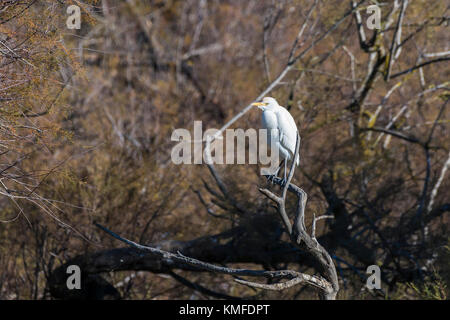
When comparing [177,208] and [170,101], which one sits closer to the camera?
[177,208]

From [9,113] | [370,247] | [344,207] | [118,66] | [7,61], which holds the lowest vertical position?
[370,247]

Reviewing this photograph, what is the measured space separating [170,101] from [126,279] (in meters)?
6.47

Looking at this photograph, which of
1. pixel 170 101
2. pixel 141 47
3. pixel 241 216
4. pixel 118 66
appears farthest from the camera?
pixel 141 47

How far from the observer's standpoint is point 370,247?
8609 millimetres

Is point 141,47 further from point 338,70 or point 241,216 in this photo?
point 241,216

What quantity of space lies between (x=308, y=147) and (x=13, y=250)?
5353mm

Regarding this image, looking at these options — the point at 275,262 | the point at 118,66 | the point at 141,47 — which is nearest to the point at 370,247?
the point at 275,262

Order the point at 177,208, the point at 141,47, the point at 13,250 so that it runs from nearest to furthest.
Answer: the point at 13,250 → the point at 177,208 → the point at 141,47

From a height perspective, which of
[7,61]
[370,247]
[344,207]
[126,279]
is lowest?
[126,279]

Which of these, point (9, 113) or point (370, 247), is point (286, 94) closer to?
point (370, 247)

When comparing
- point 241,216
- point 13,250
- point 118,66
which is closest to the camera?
point 241,216

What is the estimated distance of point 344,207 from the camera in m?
8.75

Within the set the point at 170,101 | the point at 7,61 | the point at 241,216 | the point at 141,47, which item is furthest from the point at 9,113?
the point at 141,47

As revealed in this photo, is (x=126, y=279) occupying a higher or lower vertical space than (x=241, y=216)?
lower
